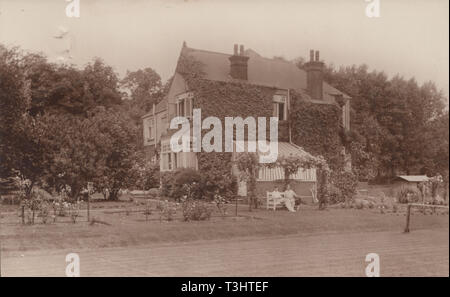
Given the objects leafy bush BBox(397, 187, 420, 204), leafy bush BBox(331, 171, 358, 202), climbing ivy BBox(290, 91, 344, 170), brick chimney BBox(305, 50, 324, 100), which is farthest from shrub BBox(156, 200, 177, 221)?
leafy bush BBox(397, 187, 420, 204)

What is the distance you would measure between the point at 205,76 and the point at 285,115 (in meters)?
2.85

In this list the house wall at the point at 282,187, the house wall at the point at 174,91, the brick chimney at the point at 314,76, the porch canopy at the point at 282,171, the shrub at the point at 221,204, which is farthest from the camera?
the porch canopy at the point at 282,171

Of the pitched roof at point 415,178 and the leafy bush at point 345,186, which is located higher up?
the pitched roof at point 415,178

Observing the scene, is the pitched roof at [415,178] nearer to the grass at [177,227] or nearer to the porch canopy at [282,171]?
the grass at [177,227]

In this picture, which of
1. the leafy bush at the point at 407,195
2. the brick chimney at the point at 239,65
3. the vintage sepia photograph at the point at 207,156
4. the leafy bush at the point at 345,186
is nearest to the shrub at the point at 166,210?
the vintage sepia photograph at the point at 207,156

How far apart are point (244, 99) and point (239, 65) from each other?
1.08 meters

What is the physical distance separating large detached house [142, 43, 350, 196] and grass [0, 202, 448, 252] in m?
1.64

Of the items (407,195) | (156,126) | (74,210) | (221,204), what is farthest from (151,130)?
(407,195)

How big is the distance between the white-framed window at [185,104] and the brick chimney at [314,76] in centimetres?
378

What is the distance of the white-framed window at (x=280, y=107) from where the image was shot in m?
15.4

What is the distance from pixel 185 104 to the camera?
579 inches

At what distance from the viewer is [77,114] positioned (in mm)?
12367

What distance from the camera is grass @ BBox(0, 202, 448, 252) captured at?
9.58 m
